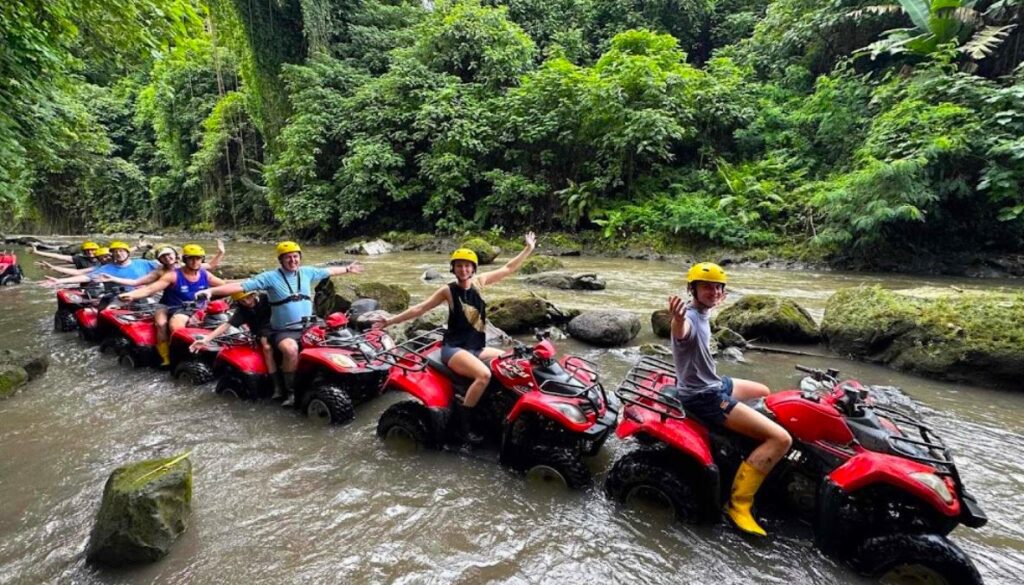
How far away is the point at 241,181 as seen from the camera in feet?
105

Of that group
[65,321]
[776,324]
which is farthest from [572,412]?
[65,321]

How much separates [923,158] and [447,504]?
14528 millimetres

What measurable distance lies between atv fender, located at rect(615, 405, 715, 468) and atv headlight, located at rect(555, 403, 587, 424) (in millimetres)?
280

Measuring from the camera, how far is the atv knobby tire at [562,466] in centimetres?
→ 374

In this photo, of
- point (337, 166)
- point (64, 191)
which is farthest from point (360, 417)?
point (64, 191)

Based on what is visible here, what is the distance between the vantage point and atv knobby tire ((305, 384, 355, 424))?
494 cm

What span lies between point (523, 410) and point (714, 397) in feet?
4.35


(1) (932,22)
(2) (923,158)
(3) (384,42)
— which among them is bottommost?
(2) (923,158)

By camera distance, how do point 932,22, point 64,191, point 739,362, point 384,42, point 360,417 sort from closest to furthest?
point 360,417, point 739,362, point 932,22, point 384,42, point 64,191

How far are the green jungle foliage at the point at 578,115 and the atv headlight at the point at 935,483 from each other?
922 cm

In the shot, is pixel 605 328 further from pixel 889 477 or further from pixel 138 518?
pixel 138 518

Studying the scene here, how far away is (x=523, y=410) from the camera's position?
12.5 feet

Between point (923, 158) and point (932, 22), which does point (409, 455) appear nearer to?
point (923, 158)

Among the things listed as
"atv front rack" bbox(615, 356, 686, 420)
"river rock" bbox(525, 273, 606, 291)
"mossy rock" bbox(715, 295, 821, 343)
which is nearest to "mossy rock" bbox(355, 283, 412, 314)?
"river rock" bbox(525, 273, 606, 291)
